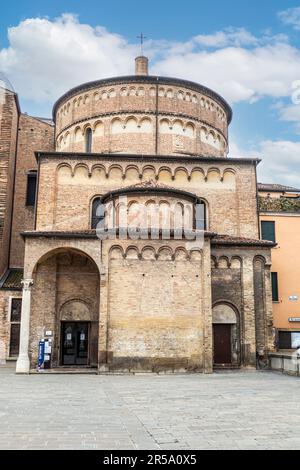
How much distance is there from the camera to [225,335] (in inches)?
819

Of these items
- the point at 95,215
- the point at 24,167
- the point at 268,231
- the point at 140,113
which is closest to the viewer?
the point at 95,215

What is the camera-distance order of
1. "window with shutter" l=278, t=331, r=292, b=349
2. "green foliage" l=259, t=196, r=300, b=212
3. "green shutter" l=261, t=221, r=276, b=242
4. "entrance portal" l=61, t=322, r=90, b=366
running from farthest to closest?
"green foliage" l=259, t=196, r=300, b=212 < "green shutter" l=261, t=221, r=276, b=242 < "window with shutter" l=278, t=331, r=292, b=349 < "entrance portal" l=61, t=322, r=90, b=366

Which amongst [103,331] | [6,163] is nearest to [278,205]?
[103,331]

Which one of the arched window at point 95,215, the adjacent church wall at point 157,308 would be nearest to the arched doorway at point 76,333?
the adjacent church wall at point 157,308

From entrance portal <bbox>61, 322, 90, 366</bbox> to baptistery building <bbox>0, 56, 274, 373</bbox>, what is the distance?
46mm

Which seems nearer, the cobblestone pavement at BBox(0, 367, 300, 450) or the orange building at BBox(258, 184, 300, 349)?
the cobblestone pavement at BBox(0, 367, 300, 450)

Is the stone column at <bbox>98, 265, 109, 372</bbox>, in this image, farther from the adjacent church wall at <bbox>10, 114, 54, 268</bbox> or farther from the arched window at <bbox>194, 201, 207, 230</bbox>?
the adjacent church wall at <bbox>10, 114, 54, 268</bbox>

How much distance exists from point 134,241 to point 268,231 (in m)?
9.93

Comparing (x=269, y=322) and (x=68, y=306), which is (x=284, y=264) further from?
(x=68, y=306)

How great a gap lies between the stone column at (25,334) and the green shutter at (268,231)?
13271 millimetres

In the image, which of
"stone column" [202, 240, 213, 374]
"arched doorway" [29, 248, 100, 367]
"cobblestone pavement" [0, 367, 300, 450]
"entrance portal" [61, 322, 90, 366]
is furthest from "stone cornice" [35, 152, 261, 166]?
"cobblestone pavement" [0, 367, 300, 450]

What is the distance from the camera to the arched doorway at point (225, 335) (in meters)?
20.6

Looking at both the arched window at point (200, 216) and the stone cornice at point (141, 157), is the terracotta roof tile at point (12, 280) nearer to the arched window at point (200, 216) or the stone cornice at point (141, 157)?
the stone cornice at point (141, 157)

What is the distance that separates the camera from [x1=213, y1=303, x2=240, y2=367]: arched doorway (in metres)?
20.6
